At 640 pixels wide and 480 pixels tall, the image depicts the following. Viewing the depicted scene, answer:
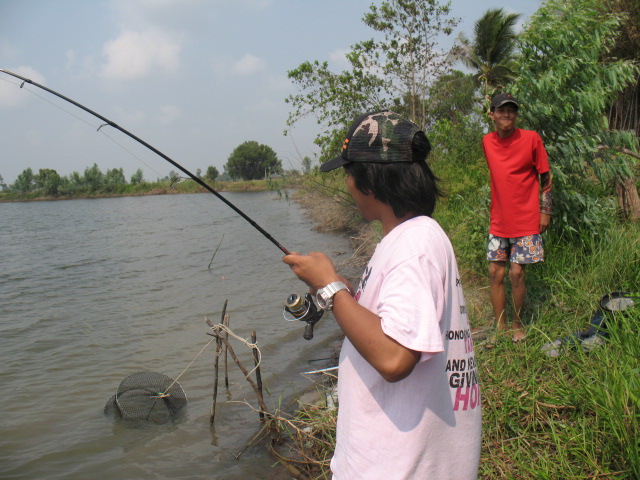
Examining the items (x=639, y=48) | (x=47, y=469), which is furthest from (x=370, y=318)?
(x=639, y=48)

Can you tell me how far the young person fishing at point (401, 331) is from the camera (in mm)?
1148

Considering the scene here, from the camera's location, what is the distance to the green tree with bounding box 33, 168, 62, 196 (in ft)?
211

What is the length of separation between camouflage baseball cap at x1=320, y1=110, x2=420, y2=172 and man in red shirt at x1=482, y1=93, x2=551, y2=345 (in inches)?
114

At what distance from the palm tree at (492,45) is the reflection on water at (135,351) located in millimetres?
13898

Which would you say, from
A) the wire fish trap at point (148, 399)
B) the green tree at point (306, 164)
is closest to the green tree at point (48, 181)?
the green tree at point (306, 164)

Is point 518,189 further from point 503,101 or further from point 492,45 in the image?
point 492,45

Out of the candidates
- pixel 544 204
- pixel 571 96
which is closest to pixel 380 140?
pixel 544 204

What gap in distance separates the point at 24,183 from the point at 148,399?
7131 cm

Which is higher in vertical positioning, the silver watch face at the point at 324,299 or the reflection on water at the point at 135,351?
the silver watch face at the point at 324,299

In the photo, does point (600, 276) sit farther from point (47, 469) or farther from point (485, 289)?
point (47, 469)

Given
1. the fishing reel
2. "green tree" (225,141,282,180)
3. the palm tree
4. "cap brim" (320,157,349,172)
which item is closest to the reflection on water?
the fishing reel

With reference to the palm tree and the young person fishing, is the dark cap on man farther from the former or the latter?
the palm tree

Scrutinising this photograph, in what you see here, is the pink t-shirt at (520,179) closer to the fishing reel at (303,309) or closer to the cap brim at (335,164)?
the fishing reel at (303,309)

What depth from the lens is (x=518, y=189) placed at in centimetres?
397
